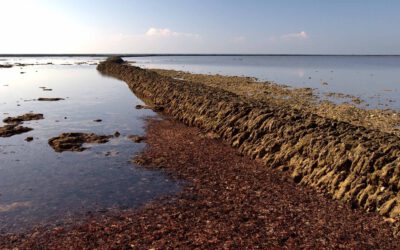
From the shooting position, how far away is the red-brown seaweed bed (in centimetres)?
1209

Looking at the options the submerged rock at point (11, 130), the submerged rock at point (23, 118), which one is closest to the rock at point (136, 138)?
the submerged rock at point (11, 130)

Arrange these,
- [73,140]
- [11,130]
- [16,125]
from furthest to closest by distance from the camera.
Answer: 1. [16,125]
2. [11,130]
3. [73,140]

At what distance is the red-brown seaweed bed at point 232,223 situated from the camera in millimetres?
12094

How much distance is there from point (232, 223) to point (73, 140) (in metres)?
16.0

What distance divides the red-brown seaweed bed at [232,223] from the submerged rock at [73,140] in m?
9.12

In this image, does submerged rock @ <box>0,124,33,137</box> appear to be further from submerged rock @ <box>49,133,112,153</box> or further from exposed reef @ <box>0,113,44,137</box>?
submerged rock @ <box>49,133,112,153</box>

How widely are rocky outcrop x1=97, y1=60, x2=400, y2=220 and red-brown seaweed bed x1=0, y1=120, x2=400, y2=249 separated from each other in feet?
2.62

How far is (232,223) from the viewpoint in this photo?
1350 cm

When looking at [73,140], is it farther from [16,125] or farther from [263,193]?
[263,193]

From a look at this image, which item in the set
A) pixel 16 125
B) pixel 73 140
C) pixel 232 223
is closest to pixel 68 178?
pixel 73 140

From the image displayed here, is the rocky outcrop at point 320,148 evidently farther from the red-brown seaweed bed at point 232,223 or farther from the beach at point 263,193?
the red-brown seaweed bed at point 232,223

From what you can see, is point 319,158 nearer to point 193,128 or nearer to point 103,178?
point 103,178

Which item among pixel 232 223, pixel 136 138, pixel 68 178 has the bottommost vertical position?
pixel 68 178

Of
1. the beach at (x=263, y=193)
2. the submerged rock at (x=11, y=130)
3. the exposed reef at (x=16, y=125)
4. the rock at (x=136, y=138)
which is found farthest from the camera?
the exposed reef at (x=16, y=125)
